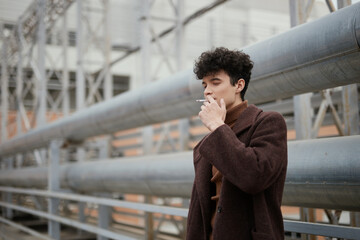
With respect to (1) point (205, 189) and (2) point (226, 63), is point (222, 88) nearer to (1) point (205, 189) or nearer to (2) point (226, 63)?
(2) point (226, 63)

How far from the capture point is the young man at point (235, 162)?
1.27 meters

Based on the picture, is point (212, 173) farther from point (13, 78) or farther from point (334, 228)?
point (13, 78)

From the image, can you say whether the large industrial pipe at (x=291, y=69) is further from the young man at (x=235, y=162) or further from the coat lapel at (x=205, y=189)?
the coat lapel at (x=205, y=189)

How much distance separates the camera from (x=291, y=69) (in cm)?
211

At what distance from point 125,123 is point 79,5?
4.33m

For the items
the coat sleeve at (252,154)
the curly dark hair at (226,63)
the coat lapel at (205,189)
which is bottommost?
the coat lapel at (205,189)

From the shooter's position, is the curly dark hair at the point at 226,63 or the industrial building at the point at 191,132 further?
the industrial building at the point at 191,132

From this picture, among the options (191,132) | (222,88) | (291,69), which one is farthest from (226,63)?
(191,132)

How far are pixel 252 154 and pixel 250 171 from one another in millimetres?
49

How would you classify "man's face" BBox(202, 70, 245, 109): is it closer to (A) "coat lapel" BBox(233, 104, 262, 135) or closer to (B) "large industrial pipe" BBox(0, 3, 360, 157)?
(A) "coat lapel" BBox(233, 104, 262, 135)

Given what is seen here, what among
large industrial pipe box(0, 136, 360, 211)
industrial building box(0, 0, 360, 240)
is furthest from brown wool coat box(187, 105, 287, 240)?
large industrial pipe box(0, 136, 360, 211)

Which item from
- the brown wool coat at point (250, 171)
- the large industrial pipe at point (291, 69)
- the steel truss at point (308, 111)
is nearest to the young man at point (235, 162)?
the brown wool coat at point (250, 171)

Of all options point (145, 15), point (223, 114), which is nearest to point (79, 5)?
point (145, 15)

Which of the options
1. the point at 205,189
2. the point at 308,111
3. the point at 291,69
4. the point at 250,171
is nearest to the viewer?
the point at 250,171
